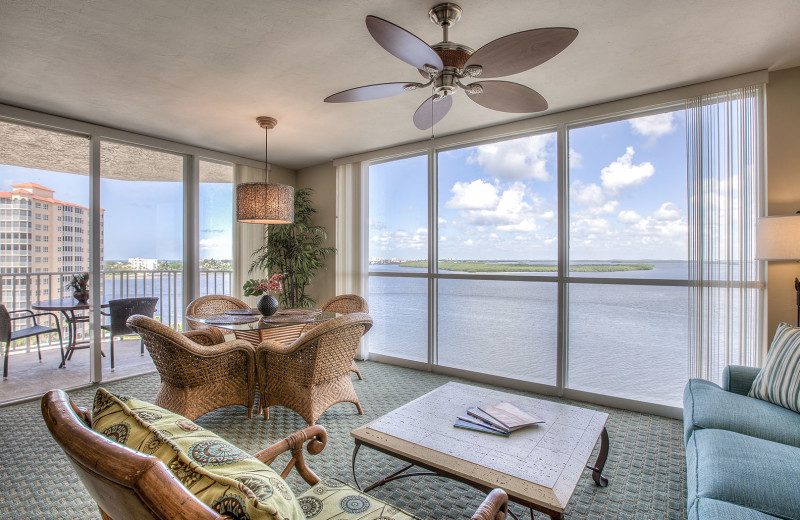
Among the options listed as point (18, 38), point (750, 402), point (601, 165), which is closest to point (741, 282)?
point (750, 402)

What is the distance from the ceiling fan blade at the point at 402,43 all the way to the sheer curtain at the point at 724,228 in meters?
2.39

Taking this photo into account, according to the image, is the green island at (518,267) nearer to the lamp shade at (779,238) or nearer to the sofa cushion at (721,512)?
the lamp shade at (779,238)

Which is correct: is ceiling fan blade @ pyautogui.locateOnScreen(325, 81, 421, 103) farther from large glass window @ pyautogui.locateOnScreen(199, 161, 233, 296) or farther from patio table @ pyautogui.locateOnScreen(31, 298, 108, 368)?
patio table @ pyautogui.locateOnScreen(31, 298, 108, 368)

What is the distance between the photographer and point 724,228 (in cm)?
278

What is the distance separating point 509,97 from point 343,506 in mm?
1971

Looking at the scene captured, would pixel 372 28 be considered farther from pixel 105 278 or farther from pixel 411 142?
pixel 105 278

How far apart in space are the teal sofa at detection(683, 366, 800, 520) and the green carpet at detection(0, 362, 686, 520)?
1.36ft

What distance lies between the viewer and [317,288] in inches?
210

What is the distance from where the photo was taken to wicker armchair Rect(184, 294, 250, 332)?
3.65m

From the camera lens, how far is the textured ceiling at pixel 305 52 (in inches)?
77.9

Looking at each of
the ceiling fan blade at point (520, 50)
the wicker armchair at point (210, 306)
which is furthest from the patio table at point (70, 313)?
the ceiling fan blade at point (520, 50)

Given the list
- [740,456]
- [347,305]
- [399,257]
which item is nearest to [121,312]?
[347,305]

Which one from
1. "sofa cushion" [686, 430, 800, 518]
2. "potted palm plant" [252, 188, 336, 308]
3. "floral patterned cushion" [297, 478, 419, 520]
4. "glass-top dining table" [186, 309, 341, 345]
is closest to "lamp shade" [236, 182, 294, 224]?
"glass-top dining table" [186, 309, 341, 345]

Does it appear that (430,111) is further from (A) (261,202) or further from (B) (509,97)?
(A) (261,202)
